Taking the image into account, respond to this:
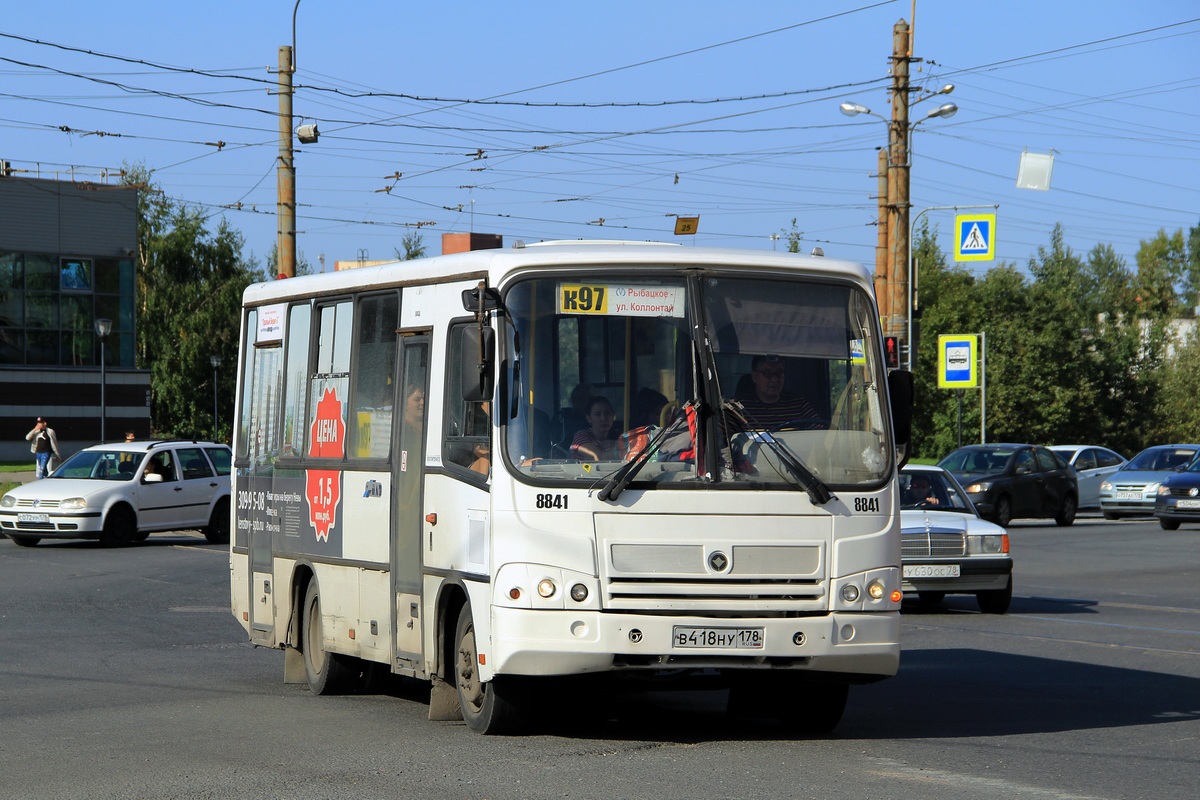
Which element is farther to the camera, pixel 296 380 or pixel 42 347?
pixel 42 347

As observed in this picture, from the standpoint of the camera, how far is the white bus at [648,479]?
905 centimetres

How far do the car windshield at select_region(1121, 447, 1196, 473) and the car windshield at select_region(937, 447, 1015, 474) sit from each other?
7.26 metres

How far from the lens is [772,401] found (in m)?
9.46

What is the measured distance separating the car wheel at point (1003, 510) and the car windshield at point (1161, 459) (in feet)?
24.5

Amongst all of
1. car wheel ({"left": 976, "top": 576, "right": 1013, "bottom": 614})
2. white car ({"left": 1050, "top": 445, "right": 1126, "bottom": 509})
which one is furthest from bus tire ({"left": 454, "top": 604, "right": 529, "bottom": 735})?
white car ({"left": 1050, "top": 445, "right": 1126, "bottom": 509})

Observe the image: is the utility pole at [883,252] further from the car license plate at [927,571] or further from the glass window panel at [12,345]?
the glass window panel at [12,345]

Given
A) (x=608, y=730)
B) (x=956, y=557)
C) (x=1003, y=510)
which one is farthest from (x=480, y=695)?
(x=1003, y=510)

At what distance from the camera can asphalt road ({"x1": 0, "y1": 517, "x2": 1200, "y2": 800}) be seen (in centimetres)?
806

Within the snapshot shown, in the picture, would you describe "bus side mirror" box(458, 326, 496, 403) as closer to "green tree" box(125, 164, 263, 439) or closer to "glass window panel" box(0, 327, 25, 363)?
"glass window panel" box(0, 327, 25, 363)

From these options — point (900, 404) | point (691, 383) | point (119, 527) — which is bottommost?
point (119, 527)

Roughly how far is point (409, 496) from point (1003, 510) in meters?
25.3

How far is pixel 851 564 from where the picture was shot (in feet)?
30.6

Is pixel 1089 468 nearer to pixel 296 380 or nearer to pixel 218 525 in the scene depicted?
pixel 218 525

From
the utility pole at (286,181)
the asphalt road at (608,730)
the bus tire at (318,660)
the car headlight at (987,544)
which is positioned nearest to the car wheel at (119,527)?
the utility pole at (286,181)
